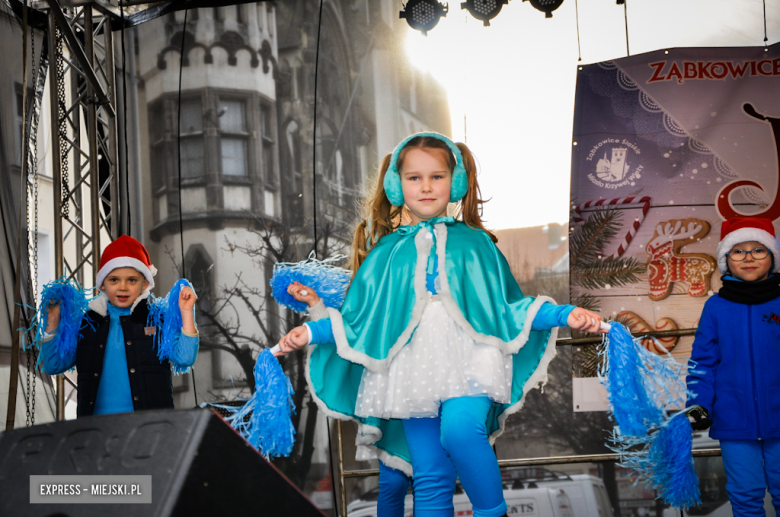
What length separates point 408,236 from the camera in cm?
221

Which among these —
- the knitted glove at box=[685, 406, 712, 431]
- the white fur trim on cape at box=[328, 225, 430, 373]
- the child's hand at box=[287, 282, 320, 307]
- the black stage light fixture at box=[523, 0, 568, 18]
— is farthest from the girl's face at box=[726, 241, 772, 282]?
the black stage light fixture at box=[523, 0, 568, 18]

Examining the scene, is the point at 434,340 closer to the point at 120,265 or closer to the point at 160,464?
the point at 160,464

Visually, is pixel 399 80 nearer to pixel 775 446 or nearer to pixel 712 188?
pixel 712 188

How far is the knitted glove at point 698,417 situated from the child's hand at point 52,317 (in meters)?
2.27

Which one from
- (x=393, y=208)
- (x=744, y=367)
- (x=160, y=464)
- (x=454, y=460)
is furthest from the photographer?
(x=744, y=367)

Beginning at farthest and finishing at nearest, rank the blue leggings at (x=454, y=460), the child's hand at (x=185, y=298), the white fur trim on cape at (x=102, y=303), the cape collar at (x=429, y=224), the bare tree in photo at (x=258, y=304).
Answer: the bare tree in photo at (x=258, y=304) < the white fur trim on cape at (x=102, y=303) < the child's hand at (x=185, y=298) < the cape collar at (x=429, y=224) < the blue leggings at (x=454, y=460)

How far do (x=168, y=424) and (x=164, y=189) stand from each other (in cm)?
379

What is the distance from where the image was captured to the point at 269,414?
1.93 meters

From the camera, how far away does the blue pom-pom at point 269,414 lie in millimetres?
1911

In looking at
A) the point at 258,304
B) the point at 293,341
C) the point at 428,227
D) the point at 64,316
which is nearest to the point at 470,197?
the point at 428,227

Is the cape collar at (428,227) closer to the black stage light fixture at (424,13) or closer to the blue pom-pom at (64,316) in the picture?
the blue pom-pom at (64,316)

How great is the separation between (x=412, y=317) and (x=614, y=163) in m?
2.23

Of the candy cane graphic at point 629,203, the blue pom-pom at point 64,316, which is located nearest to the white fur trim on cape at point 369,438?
the blue pom-pom at point 64,316

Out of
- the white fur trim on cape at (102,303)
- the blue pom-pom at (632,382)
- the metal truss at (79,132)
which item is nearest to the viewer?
the blue pom-pom at (632,382)
